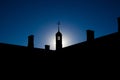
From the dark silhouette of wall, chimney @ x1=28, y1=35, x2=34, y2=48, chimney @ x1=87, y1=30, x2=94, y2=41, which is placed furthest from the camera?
chimney @ x1=28, y1=35, x2=34, y2=48

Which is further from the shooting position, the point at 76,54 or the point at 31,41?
the point at 31,41

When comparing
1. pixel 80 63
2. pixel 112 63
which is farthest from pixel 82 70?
pixel 112 63

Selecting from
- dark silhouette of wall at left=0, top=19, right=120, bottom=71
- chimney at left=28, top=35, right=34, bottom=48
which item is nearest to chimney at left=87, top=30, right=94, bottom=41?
dark silhouette of wall at left=0, top=19, right=120, bottom=71

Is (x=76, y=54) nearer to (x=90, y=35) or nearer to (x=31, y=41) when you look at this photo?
(x=90, y=35)

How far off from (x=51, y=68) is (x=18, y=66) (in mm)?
3694

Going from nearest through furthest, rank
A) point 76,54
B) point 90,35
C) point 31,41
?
point 76,54 → point 90,35 → point 31,41

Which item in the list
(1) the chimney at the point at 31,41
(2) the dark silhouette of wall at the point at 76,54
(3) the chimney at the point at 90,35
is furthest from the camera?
(1) the chimney at the point at 31,41

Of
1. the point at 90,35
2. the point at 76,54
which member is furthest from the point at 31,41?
the point at 90,35

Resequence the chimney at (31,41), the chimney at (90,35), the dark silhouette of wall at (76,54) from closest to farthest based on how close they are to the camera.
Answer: the dark silhouette of wall at (76,54), the chimney at (90,35), the chimney at (31,41)

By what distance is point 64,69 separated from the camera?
1780 cm

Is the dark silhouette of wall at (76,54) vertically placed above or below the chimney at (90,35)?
below

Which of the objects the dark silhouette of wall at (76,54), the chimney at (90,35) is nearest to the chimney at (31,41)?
the dark silhouette of wall at (76,54)

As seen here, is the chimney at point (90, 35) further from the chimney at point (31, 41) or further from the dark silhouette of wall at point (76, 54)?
the chimney at point (31, 41)

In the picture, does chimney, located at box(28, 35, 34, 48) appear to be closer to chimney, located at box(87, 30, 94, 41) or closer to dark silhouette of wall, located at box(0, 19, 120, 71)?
dark silhouette of wall, located at box(0, 19, 120, 71)
